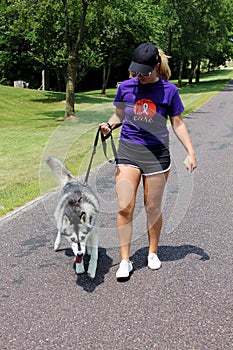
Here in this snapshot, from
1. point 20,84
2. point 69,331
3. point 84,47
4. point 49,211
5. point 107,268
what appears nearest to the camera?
point 69,331

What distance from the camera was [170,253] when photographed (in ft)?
16.8

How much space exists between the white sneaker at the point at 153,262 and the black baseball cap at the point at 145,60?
182 cm

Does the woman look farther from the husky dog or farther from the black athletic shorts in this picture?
the husky dog

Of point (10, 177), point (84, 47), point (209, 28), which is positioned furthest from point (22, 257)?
point (209, 28)

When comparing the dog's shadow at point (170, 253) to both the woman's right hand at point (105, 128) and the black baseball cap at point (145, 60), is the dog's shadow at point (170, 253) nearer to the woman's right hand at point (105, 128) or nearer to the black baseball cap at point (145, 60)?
the woman's right hand at point (105, 128)

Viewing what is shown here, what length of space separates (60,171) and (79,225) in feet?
3.80

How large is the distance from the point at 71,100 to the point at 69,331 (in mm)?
16873

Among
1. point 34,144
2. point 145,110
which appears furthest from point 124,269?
point 34,144

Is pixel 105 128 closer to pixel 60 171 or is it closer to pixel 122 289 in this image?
pixel 60 171

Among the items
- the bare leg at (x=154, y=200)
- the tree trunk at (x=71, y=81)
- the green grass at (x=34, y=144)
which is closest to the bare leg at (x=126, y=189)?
the bare leg at (x=154, y=200)

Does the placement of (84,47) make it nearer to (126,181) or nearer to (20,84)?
(20,84)

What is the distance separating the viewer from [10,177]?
9281 mm

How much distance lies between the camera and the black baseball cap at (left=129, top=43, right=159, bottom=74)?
4.04 m

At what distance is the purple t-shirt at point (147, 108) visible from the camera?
420 cm
